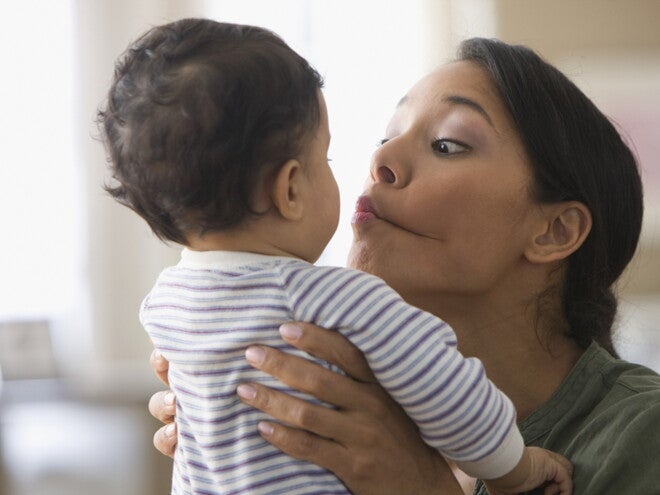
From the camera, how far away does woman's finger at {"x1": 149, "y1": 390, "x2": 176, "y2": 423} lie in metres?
1.42

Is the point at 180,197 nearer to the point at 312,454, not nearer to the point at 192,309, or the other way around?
the point at 192,309

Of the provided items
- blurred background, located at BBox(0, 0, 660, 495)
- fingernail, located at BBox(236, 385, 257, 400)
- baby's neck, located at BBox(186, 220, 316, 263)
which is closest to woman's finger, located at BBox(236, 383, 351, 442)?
fingernail, located at BBox(236, 385, 257, 400)

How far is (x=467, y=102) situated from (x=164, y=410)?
738mm

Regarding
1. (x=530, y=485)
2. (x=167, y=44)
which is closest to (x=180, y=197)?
(x=167, y=44)

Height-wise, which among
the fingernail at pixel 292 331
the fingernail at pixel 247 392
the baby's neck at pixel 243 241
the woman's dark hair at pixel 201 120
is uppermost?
the woman's dark hair at pixel 201 120

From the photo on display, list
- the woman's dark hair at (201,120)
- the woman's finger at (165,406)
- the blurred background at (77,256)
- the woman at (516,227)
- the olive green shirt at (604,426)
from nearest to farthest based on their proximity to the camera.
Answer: the woman's dark hair at (201,120) → the olive green shirt at (604,426) → the woman's finger at (165,406) → the woman at (516,227) → the blurred background at (77,256)

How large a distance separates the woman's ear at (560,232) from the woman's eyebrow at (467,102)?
0.63 ft

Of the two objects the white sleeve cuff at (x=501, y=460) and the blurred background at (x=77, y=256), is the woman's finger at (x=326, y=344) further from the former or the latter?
the blurred background at (x=77, y=256)

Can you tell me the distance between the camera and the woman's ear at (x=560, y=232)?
5.51 ft

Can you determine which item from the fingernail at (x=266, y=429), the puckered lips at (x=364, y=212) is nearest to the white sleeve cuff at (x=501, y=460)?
the fingernail at (x=266, y=429)

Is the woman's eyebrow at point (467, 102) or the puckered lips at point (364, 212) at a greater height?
the woman's eyebrow at point (467, 102)

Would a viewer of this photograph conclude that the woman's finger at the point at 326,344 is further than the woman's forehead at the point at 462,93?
No

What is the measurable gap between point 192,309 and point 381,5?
302cm

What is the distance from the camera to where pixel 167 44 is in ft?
3.68
